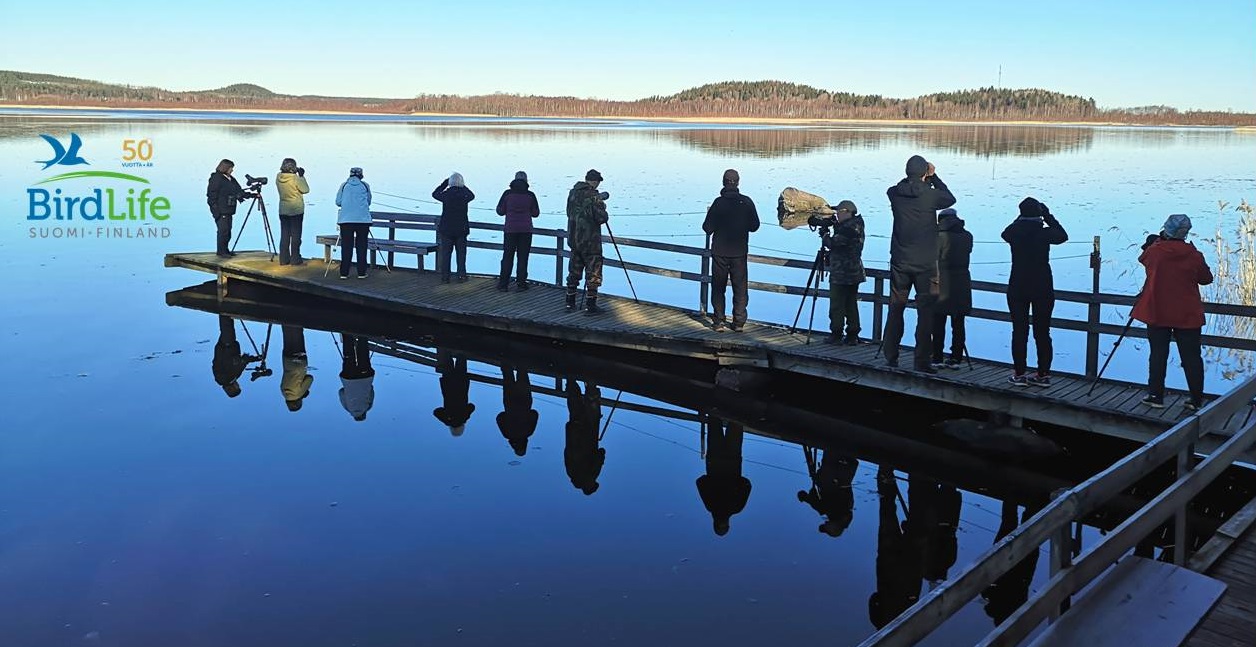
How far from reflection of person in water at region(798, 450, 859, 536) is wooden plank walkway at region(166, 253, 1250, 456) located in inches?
37.7

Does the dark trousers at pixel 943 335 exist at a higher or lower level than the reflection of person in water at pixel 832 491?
higher

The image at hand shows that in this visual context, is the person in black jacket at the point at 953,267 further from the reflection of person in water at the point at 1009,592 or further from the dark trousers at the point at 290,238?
the dark trousers at the point at 290,238

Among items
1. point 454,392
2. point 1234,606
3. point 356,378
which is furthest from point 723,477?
point 356,378

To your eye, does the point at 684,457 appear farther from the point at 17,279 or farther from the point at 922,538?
the point at 17,279

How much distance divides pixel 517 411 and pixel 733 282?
275 cm

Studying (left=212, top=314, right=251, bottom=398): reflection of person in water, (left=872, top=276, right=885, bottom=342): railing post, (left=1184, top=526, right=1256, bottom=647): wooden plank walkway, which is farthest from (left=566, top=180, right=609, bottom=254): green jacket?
(left=1184, top=526, right=1256, bottom=647): wooden plank walkway

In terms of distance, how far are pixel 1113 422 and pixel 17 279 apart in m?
18.1

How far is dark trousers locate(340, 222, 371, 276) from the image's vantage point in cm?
1609

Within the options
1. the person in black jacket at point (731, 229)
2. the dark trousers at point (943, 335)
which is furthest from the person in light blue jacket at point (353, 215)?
the dark trousers at point (943, 335)

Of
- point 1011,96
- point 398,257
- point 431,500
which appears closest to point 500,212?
point 431,500

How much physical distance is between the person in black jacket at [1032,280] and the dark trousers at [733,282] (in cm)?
299

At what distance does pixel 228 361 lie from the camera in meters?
13.8

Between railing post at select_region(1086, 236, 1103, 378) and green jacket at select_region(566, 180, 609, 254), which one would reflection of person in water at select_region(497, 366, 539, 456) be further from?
railing post at select_region(1086, 236, 1103, 378)

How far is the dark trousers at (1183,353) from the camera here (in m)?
8.65
